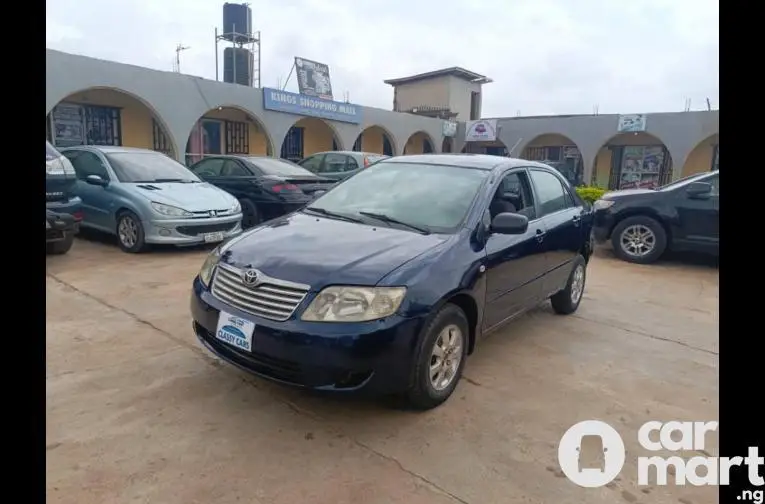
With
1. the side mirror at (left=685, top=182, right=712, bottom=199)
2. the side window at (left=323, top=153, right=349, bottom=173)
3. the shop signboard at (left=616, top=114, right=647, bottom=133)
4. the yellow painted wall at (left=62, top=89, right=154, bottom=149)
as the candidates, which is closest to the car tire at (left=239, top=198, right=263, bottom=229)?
the side window at (left=323, top=153, right=349, bottom=173)

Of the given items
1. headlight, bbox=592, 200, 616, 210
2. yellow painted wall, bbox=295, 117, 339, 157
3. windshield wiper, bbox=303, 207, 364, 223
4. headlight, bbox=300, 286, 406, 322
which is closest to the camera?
headlight, bbox=300, 286, 406, 322

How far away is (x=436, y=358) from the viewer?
9.71 feet

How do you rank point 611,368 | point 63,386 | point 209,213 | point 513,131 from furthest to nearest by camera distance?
point 513,131
point 209,213
point 611,368
point 63,386

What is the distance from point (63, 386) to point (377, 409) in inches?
74.8

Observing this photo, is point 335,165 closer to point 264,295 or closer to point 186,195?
point 186,195

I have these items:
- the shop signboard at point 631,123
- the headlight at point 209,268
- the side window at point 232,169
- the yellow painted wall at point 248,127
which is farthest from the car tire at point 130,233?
the shop signboard at point 631,123

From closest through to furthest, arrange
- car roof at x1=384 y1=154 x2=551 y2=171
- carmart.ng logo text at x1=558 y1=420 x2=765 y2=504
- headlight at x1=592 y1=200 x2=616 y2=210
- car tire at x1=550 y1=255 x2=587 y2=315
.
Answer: carmart.ng logo text at x1=558 y1=420 x2=765 y2=504, car roof at x1=384 y1=154 x2=551 y2=171, car tire at x1=550 y1=255 x2=587 y2=315, headlight at x1=592 y1=200 x2=616 y2=210

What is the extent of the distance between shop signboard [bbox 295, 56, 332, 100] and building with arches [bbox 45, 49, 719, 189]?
364 cm

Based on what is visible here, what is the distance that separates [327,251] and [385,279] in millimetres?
450

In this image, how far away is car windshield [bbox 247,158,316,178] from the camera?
350 inches

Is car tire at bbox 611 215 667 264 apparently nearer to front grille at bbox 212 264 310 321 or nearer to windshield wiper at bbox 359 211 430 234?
windshield wiper at bbox 359 211 430 234
